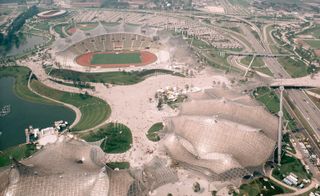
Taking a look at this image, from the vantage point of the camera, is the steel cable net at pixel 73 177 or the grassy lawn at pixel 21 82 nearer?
the steel cable net at pixel 73 177

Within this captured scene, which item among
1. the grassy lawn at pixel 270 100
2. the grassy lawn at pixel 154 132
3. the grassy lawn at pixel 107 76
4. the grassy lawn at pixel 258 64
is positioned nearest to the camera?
the grassy lawn at pixel 154 132

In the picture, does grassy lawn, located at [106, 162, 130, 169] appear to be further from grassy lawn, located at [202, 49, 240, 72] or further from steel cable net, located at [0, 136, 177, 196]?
grassy lawn, located at [202, 49, 240, 72]

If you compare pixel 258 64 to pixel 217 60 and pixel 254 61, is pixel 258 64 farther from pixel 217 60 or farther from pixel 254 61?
pixel 217 60

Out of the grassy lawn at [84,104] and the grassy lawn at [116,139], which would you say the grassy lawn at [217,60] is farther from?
the grassy lawn at [116,139]

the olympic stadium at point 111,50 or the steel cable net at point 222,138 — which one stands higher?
the olympic stadium at point 111,50

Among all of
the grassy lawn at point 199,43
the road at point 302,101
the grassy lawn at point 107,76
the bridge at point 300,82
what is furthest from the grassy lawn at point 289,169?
the grassy lawn at point 199,43

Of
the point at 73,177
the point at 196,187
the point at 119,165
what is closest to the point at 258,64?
the point at 196,187
